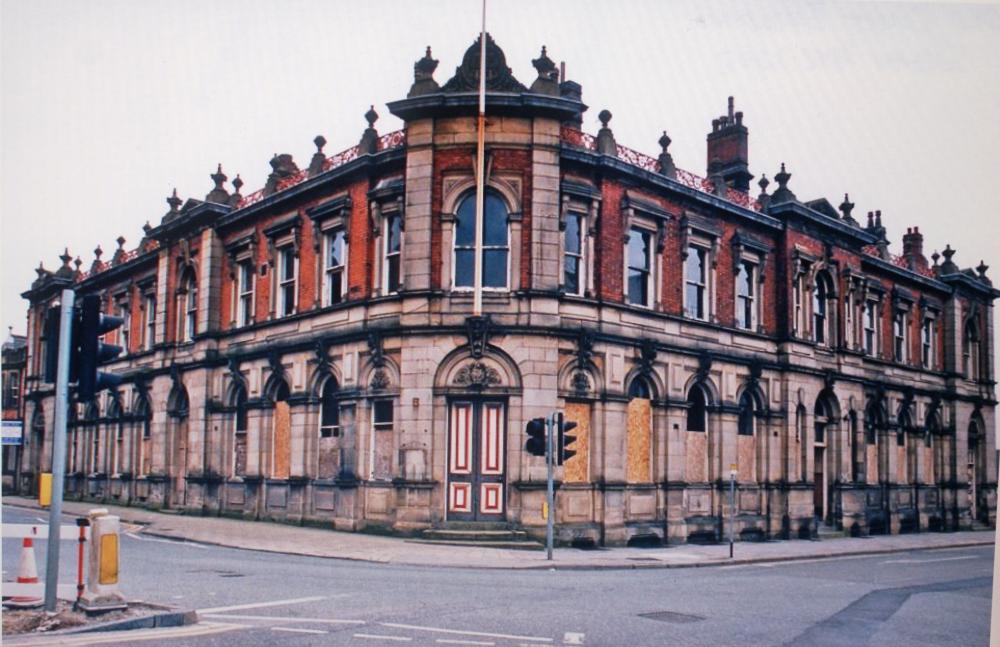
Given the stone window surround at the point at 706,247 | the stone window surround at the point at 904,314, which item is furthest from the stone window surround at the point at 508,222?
the stone window surround at the point at 904,314

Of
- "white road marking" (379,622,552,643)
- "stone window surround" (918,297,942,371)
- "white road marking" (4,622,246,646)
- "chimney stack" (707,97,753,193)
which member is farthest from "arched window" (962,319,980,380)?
"white road marking" (4,622,246,646)

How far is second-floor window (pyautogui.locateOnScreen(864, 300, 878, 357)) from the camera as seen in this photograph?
36.7 m

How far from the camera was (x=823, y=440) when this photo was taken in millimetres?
33500

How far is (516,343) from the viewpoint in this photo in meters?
23.7

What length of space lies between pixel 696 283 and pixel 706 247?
1153 mm

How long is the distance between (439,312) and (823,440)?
15977mm

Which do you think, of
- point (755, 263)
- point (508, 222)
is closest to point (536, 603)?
point (508, 222)

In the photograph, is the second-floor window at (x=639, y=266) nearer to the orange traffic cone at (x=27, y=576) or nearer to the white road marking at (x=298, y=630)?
the white road marking at (x=298, y=630)

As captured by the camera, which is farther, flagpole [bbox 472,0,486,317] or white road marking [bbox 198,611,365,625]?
flagpole [bbox 472,0,486,317]

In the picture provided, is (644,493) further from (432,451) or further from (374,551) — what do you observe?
(374,551)

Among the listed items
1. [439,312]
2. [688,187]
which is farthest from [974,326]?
[439,312]

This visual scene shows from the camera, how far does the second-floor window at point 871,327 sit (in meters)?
36.7

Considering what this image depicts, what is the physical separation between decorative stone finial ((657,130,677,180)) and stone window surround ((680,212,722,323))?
1.28m

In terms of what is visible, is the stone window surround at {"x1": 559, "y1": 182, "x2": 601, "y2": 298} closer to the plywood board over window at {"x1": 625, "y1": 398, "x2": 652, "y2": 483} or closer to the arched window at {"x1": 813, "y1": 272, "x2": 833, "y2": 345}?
the plywood board over window at {"x1": 625, "y1": 398, "x2": 652, "y2": 483}
